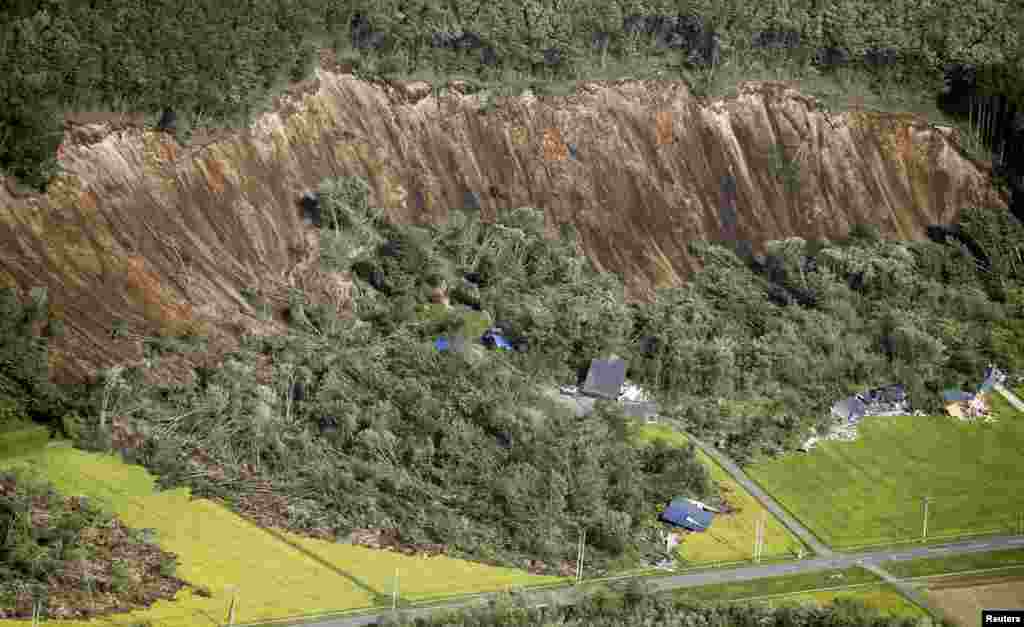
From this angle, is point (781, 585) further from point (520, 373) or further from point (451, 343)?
point (451, 343)

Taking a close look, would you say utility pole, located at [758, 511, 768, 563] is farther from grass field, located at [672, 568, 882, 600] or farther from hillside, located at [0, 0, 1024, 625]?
hillside, located at [0, 0, 1024, 625]

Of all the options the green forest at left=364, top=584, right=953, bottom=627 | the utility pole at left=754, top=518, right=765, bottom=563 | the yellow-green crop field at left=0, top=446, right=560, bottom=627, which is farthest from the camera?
the utility pole at left=754, top=518, right=765, bottom=563

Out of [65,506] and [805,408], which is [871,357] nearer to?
[805,408]

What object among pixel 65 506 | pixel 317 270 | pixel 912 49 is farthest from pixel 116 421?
pixel 912 49

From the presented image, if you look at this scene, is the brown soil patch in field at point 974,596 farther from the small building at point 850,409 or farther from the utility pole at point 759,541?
the small building at point 850,409

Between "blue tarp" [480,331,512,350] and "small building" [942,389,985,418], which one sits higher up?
"small building" [942,389,985,418]

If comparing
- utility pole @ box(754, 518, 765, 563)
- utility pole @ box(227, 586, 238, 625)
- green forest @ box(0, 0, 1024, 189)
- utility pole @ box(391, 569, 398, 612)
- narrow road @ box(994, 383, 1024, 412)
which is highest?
green forest @ box(0, 0, 1024, 189)

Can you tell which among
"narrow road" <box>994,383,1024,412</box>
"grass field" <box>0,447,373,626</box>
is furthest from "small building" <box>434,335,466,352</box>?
"narrow road" <box>994,383,1024,412</box>
